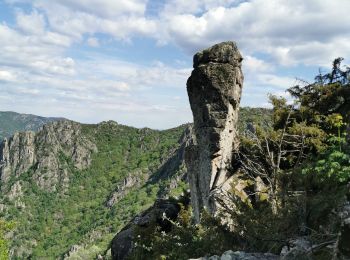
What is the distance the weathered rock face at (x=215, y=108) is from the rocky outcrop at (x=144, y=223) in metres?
4.90

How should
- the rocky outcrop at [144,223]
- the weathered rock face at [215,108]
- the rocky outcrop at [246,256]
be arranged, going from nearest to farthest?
the rocky outcrop at [246,256] → the weathered rock face at [215,108] → the rocky outcrop at [144,223]

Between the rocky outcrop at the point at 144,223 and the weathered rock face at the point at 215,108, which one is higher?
the weathered rock face at the point at 215,108

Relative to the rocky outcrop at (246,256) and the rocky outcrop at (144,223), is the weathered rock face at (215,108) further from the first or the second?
the rocky outcrop at (246,256)

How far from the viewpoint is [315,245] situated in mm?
8938

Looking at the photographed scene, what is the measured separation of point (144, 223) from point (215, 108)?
36.2 ft

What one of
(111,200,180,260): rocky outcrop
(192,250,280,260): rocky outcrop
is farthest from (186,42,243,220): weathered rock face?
(192,250,280,260): rocky outcrop

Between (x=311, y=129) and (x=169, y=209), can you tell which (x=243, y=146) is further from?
(x=169, y=209)

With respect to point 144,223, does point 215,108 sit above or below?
above

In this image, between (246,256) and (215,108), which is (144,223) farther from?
(246,256)

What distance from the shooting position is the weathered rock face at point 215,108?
2698 cm

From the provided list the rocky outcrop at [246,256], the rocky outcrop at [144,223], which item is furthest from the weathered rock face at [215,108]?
the rocky outcrop at [246,256]

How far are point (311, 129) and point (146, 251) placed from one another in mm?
12994

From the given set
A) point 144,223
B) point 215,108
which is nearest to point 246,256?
point 215,108

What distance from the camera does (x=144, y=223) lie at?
106 feet
